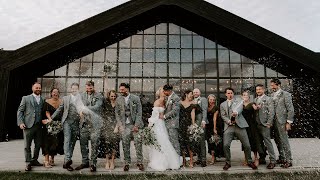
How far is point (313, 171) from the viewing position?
21.9 feet

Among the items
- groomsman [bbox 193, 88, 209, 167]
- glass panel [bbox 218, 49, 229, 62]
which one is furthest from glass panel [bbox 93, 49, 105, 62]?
groomsman [bbox 193, 88, 209, 167]

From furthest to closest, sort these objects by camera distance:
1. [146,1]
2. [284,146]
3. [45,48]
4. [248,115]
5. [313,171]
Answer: [146,1] < [45,48] < [248,115] < [284,146] < [313,171]

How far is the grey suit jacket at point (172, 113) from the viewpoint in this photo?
7257 mm

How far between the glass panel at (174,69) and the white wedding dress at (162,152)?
9.54 meters

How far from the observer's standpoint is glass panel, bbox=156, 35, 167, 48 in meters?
17.2

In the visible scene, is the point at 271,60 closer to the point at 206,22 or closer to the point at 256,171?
the point at 206,22

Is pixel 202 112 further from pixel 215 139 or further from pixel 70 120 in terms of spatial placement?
pixel 70 120

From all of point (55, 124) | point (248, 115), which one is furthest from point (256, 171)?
point (55, 124)

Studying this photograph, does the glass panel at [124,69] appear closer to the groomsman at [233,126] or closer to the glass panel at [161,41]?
the glass panel at [161,41]

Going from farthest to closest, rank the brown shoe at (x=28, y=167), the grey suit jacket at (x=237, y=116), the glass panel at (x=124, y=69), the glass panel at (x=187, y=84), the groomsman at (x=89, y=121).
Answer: the glass panel at (x=124, y=69)
the glass panel at (x=187, y=84)
the grey suit jacket at (x=237, y=116)
the groomsman at (x=89, y=121)
the brown shoe at (x=28, y=167)

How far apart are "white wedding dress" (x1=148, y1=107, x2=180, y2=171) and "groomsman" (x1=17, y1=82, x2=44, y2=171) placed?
282 cm

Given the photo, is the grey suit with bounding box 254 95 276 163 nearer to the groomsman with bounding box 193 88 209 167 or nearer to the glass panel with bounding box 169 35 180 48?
the groomsman with bounding box 193 88 209 167

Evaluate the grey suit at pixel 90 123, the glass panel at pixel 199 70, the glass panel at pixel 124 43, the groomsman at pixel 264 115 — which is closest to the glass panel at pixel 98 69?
the glass panel at pixel 124 43

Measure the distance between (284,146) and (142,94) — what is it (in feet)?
33.7
